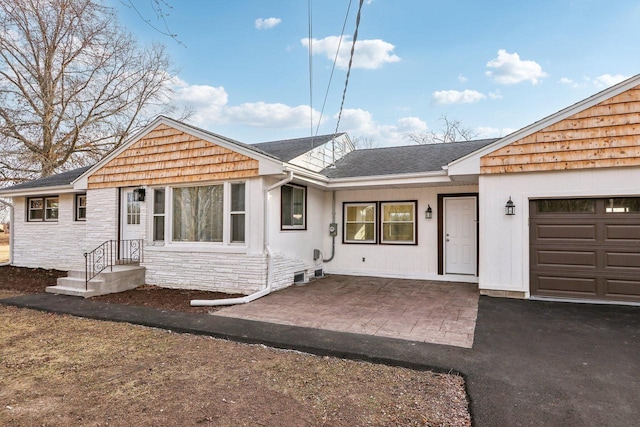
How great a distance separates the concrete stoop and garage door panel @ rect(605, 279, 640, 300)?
374 inches

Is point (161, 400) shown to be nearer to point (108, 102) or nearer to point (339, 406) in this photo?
point (339, 406)

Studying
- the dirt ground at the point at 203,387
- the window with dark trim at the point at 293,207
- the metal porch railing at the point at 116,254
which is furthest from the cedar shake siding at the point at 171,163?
the dirt ground at the point at 203,387

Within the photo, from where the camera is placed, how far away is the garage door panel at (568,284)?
6.21 m

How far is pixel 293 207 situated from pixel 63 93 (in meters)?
16.3

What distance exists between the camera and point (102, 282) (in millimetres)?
7293

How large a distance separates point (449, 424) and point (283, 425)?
4.04ft

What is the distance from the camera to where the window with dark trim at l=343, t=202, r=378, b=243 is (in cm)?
938

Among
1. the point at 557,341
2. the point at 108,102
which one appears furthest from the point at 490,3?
the point at 108,102

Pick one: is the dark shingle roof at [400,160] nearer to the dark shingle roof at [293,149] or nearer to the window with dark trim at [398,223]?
the dark shingle roof at [293,149]

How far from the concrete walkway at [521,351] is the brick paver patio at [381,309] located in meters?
0.24

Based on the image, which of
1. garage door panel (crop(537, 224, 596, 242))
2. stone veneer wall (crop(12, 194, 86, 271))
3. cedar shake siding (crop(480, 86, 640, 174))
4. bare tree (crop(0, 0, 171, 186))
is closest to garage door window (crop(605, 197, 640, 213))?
garage door panel (crop(537, 224, 596, 242))

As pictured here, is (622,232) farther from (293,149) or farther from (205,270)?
(205,270)

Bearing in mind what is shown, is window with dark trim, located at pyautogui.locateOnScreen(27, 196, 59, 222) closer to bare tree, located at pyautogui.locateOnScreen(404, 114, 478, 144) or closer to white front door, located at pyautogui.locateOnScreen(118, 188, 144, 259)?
white front door, located at pyautogui.locateOnScreen(118, 188, 144, 259)

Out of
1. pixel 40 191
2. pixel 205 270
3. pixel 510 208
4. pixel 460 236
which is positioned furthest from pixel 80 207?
pixel 510 208
